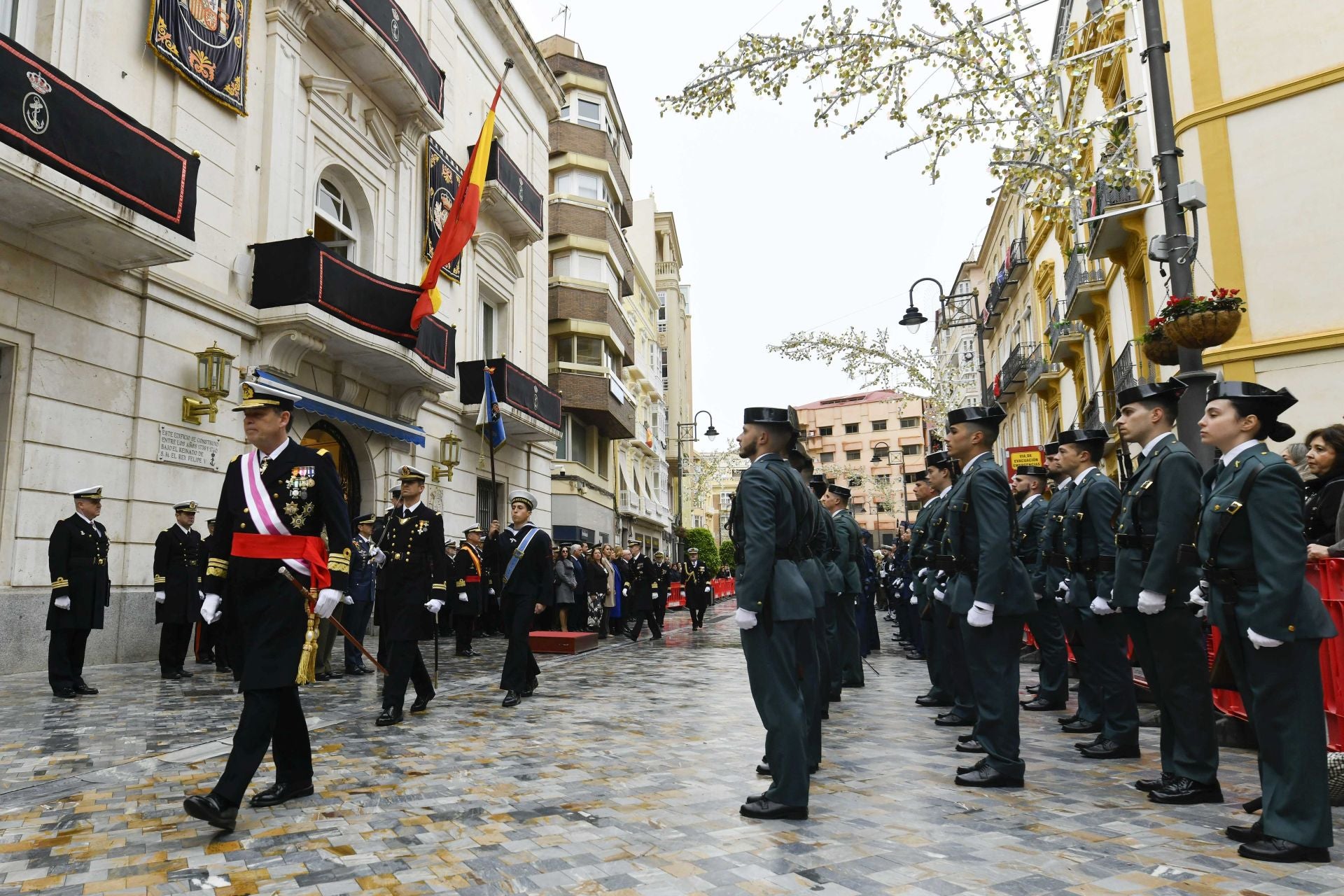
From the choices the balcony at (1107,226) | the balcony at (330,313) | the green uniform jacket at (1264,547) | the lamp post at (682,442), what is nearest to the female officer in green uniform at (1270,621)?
the green uniform jacket at (1264,547)

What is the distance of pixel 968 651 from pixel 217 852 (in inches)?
154

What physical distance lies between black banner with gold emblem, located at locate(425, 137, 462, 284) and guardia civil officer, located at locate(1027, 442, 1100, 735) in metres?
14.5

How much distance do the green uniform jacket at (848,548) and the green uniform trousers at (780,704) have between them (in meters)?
4.11

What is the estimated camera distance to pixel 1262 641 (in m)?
3.78

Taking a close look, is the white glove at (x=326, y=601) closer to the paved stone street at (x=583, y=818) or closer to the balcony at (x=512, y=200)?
the paved stone street at (x=583, y=818)

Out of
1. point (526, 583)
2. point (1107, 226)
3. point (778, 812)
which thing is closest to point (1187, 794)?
point (778, 812)

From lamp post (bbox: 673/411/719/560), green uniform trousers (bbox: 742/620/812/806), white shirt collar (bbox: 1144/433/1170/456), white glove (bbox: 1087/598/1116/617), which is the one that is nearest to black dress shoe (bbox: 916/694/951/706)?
white glove (bbox: 1087/598/1116/617)

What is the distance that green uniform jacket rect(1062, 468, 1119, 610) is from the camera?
616 cm

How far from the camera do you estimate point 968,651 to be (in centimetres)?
526

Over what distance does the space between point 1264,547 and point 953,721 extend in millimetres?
3612

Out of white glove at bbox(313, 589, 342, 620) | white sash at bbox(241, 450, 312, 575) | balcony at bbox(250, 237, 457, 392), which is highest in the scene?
balcony at bbox(250, 237, 457, 392)

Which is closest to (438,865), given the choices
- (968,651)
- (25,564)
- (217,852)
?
(217,852)

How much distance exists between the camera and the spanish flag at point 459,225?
16.0 metres

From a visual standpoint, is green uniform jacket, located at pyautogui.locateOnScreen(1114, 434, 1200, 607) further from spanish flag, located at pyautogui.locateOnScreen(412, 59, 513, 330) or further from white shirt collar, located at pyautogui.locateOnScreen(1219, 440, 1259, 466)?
spanish flag, located at pyautogui.locateOnScreen(412, 59, 513, 330)
